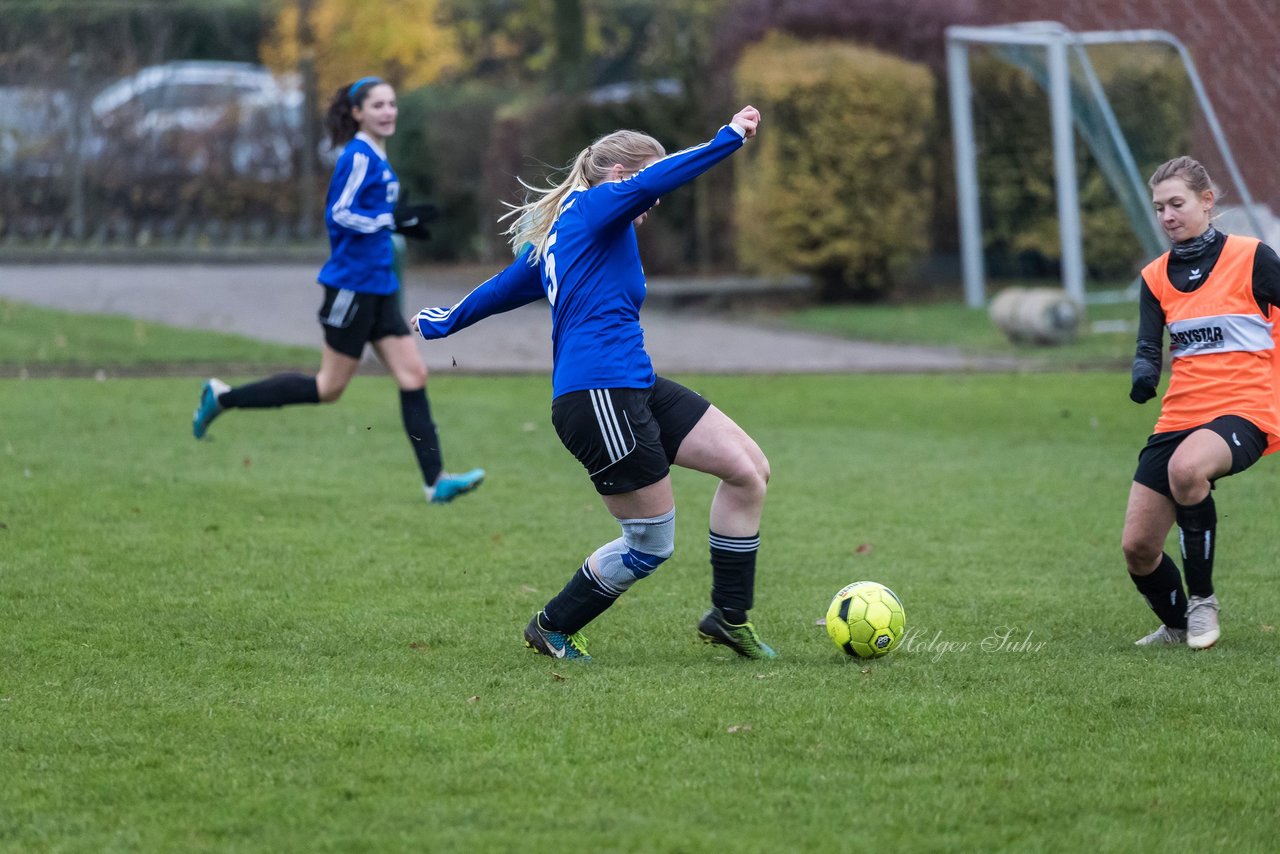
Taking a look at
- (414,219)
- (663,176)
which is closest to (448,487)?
(414,219)

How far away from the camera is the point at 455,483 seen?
27.5ft

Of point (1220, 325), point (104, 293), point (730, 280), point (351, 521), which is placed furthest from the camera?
point (730, 280)

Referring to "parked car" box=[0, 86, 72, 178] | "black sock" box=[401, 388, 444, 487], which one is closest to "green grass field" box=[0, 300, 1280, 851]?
"black sock" box=[401, 388, 444, 487]

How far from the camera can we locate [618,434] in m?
5.04

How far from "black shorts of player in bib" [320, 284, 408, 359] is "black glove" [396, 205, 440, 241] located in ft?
1.25

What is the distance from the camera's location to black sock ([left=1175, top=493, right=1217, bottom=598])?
18.0 ft

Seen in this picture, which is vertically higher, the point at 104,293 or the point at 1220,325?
the point at 1220,325

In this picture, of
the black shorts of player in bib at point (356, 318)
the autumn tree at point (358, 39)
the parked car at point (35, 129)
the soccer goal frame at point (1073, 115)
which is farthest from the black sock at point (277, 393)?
the autumn tree at point (358, 39)

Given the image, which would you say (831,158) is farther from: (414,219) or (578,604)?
(578,604)

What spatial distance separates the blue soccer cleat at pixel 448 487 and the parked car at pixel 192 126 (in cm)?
1777

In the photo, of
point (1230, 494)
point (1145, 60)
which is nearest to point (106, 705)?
point (1230, 494)

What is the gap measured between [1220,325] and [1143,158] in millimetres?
12153

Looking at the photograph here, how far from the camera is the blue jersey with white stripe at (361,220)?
27.8 feet

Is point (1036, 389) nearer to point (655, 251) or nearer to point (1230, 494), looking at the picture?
point (1230, 494)
